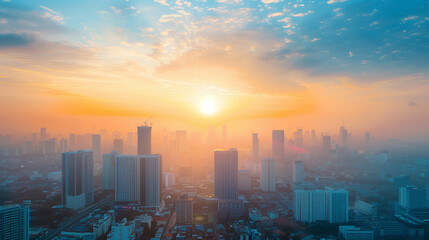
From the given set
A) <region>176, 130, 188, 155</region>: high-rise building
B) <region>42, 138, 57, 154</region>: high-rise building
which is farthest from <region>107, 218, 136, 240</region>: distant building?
<region>176, 130, 188, 155</region>: high-rise building

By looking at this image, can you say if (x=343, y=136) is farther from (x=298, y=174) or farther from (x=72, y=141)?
(x=72, y=141)

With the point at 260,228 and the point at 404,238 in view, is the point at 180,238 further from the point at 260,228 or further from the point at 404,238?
the point at 404,238

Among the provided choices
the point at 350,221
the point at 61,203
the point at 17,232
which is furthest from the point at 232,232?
the point at 61,203

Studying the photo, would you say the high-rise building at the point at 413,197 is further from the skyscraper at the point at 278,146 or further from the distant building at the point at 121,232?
the skyscraper at the point at 278,146

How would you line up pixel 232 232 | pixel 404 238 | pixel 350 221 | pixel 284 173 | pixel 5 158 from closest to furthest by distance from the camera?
1. pixel 404 238
2. pixel 232 232
3. pixel 350 221
4. pixel 5 158
5. pixel 284 173

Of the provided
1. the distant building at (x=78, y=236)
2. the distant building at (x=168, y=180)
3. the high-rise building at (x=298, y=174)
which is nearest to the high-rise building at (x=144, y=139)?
the distant building at (x=168, y=180)
